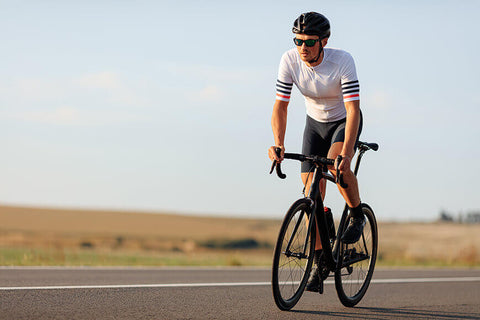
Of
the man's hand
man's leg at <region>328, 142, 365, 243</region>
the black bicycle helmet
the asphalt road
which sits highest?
the black bicycle helmet

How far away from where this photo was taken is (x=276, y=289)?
6062 millimetres

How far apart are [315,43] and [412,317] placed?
263 centimetres

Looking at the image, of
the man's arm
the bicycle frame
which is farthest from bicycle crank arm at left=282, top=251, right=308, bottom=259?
Result: the man's arm

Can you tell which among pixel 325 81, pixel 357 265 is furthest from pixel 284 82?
pixel 357 265

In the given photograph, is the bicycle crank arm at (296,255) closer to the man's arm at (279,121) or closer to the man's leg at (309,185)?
the man's leg at (309,185)

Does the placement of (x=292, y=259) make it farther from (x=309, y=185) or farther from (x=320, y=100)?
(x=320, y=100)

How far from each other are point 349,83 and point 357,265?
2.02 meters

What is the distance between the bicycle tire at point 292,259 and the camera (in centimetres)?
600

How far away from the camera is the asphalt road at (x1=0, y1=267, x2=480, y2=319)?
20.2 feet

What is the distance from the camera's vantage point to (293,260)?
6246mm

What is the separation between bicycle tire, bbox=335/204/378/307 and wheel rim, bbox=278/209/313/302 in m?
0.58

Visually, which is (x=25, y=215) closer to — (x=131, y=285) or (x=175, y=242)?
(x=175, y=242)

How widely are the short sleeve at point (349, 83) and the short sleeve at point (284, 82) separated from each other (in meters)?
Result: 0.48

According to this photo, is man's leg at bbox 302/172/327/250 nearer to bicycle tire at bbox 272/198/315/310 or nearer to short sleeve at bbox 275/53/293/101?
bicycle tire at bbox 272/198/315/310
